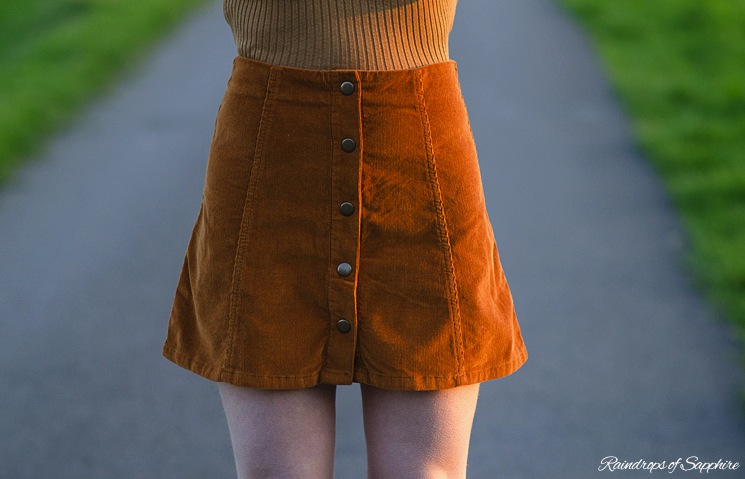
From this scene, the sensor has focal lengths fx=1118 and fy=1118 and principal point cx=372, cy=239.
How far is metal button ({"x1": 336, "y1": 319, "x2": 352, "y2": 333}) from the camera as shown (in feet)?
5.94

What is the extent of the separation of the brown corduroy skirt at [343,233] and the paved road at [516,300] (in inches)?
66.4

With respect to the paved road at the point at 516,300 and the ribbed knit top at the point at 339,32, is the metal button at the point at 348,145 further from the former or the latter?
the paved road at the point at 516,300

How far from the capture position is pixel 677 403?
12.2 ft

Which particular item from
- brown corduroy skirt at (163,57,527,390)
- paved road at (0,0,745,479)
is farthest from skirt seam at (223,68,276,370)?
paved road at (0,0,745,479)

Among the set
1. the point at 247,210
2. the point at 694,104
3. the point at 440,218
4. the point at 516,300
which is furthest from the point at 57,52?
the point at 440,218

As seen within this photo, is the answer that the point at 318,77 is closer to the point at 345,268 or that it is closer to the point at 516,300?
the point at 345,268

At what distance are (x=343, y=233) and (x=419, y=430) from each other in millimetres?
363

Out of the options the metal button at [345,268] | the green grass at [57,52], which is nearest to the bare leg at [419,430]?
the metal button at [345,268]

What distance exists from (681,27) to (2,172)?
18.2 ft

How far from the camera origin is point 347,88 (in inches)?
69.8

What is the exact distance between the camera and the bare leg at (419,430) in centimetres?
187

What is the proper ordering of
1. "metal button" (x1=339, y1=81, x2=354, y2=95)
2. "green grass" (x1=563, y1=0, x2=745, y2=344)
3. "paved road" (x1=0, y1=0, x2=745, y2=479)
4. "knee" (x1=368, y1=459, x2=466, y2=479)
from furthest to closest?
"green grass" (x1=563, y1=0, x2=745, y2=344)
"paved road" (x1=0, y1=0, x2=745, y2=479)
"knee" (x1=368, y1=459, x2=466, y2=479)
"metal button" (x1=339, y1=81, x2=354, y2=95)

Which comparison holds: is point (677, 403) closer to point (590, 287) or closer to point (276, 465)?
point (590, 287)

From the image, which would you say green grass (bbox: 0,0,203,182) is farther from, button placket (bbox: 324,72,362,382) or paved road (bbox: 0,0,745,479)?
button placket (bbox: 324,72,362,382)
